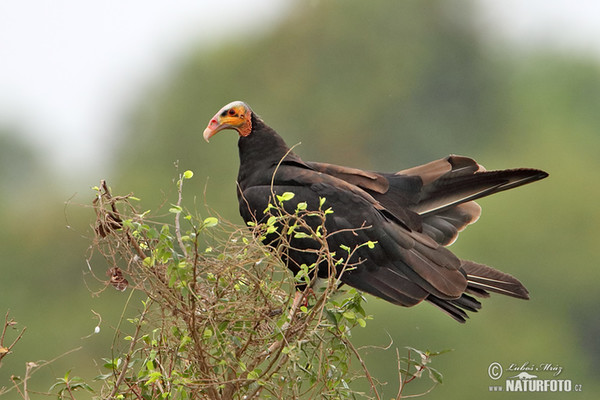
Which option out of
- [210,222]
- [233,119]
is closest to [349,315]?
[210,222]

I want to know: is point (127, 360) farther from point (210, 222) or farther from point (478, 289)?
point (478, 289)

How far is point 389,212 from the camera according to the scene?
18.1 ft

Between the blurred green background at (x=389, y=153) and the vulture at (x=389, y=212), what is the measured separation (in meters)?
10.7

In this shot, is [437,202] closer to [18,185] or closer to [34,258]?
[34,258]

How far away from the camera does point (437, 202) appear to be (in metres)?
5.86

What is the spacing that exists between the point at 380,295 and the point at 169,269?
170 cm

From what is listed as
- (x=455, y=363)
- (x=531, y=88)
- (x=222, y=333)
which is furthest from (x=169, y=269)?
(x=531, y=88)

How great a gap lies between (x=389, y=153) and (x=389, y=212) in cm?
2925

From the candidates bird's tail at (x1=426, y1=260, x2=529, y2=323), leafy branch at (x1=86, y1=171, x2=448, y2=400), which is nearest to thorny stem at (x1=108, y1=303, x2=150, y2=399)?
leafy branch at (x1=86, y1=171, x2=448, y2=400)

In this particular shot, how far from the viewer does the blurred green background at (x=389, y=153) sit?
23344 millimetres

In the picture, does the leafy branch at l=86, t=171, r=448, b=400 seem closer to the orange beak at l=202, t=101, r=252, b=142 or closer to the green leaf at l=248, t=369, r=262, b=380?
the green leaf at l=248, t=369, r=262, b=380

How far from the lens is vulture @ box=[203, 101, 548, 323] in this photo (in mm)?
5328

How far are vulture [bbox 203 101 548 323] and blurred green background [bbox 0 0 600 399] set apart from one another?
10652 mm

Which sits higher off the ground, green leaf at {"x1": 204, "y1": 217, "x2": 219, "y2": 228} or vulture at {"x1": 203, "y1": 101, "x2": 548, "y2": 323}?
vulture at {"x1": 203, "y1": 101, "x2": 548, "y2": 323}
